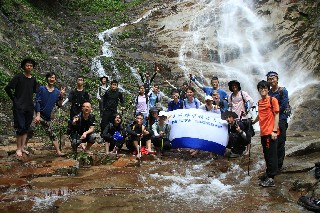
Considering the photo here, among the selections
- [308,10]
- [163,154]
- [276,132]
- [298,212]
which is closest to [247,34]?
[308,10]

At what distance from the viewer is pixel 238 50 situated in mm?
21250

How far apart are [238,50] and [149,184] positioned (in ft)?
53.3

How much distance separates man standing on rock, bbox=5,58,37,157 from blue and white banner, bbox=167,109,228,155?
3.27 metres

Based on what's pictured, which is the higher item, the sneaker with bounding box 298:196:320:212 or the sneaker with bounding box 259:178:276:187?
the sneaker with bounding box 259:178:276:187

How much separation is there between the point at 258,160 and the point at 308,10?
55.0ft

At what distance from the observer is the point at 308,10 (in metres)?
21.8

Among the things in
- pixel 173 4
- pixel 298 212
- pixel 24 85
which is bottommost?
pixel 298 212

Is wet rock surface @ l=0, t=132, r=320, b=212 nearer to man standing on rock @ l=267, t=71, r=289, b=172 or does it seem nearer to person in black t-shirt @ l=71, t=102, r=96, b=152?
person in black t-shirt @ l=71, t=102, r=96, b=152

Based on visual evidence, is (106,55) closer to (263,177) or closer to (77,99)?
(77,99)

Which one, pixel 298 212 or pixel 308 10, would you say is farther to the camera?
pixel 308 10

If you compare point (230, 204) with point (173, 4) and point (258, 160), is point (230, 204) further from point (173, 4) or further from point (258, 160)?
point (173, 4)

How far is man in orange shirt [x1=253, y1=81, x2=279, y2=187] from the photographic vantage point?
6199 millimetres

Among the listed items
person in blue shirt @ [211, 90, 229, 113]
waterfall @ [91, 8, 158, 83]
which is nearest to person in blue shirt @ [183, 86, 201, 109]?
person in blue shirt @ [211, 90, 229, 113]

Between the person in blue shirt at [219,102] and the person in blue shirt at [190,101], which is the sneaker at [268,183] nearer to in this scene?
the person in blue shirt at [219,102]
